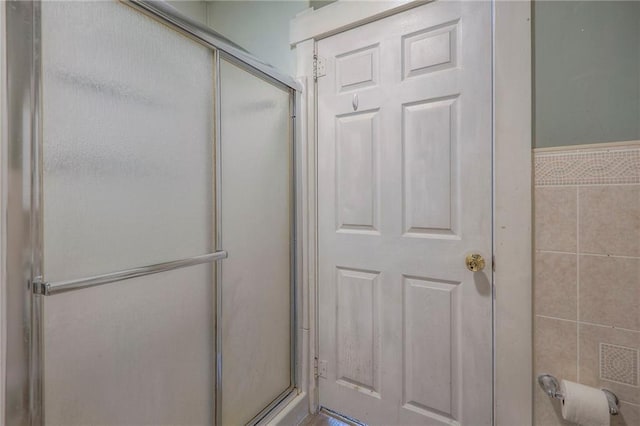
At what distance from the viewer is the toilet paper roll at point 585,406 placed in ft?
3.02

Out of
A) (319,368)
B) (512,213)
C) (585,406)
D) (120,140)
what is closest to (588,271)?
(512,213)

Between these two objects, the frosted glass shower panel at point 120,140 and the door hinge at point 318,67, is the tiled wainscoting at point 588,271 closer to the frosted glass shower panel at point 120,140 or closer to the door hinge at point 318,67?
the door hinge at point 318,67

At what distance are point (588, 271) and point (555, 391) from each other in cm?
41

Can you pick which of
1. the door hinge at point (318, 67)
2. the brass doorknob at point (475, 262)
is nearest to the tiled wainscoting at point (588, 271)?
the brass doorknob at point (475, 262)

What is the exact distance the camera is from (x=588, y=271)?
998mm

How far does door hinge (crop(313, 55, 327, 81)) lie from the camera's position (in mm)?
1488

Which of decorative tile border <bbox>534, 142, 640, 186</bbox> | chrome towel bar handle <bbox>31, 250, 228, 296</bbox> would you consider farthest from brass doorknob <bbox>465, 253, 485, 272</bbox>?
chrome towel bar handle <bbox>31, 250, 228, 296</bbox>

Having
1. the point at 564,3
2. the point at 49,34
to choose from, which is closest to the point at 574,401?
the point at 564,3

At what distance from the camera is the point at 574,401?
0.95 m

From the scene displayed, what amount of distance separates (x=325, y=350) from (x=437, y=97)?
4.10 feet

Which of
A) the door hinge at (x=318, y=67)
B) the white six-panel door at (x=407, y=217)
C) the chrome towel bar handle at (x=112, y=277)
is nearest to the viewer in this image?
the chrome towel bar handle at (x=112, y=277)

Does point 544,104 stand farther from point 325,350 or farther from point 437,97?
point 325,350

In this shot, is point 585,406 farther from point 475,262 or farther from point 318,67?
point 318,67

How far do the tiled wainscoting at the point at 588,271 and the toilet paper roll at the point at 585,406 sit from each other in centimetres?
7
